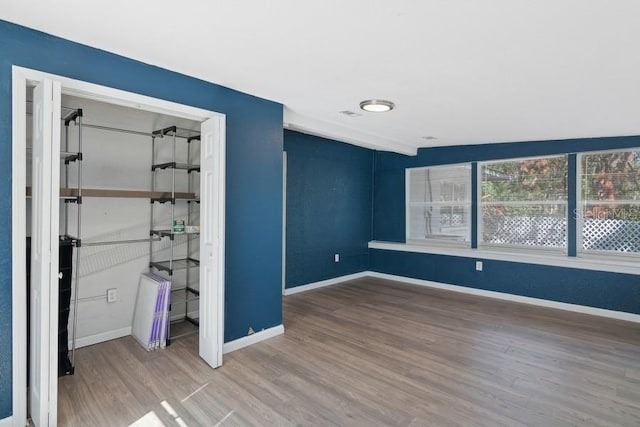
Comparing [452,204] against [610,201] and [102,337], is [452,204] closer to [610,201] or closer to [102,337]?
[610,201]

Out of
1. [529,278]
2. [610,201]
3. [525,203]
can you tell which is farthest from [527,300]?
[610,201]

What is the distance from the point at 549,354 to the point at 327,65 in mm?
3055

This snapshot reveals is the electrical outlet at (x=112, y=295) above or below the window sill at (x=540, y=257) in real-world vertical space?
below

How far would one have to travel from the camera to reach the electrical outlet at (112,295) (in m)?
3.18

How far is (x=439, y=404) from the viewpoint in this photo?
89.0 inches

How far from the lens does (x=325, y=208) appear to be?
5492 mm

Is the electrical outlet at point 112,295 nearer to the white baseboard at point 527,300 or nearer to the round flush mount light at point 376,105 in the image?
the round flush mount light at point 376,105

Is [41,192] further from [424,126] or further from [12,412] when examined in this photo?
[424,126]

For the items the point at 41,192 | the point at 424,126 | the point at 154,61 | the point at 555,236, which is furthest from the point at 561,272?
the point at 41,192

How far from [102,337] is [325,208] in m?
3.35

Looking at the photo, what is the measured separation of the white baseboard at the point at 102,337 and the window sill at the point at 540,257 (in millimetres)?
4140

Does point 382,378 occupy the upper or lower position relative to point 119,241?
lower

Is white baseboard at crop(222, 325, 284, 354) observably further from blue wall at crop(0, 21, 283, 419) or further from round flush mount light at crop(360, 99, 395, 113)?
round flush mount light at crop(360, 99, 395, 113)

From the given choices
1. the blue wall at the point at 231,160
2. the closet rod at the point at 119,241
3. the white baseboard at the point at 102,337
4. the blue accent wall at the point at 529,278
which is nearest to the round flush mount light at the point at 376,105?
the blue wall at the point at 231,160
